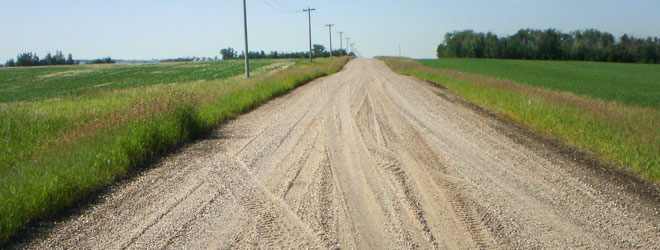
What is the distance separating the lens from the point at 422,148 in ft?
30.6

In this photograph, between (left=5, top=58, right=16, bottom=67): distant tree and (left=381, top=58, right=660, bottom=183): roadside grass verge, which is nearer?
(left=381, top=58, right=660, bottom=183): roadside grass verge

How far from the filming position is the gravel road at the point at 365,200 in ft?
16.1

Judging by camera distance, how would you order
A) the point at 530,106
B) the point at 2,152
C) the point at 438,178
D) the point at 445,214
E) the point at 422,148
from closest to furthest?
1. the point at 445,214
2. the point at 438,178
3. the point at 2,152
4. the point at 422,148
5. the point at 530,106

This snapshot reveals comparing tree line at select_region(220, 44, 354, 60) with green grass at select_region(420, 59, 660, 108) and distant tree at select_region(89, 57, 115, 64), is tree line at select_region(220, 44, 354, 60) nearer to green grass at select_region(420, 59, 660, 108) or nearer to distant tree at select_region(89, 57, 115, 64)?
distant tree at select_region(89, 57, 115, 64)

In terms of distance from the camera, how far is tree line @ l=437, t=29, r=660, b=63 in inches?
3223

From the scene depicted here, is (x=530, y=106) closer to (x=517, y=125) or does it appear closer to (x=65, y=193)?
(x=517, y=125)

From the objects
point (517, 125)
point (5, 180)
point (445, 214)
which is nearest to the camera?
point (445, 214)

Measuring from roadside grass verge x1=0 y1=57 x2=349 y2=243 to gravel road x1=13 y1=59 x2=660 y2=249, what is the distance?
357mm

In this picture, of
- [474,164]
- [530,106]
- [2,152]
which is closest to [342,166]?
[474,164]

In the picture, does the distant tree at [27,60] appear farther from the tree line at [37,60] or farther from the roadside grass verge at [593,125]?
the roadside grass verge at [593,125]

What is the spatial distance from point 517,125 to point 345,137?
17.1 feet

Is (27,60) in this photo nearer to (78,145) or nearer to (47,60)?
(47,60)

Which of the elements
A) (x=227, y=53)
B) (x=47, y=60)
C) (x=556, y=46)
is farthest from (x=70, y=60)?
(x=556, y=46)

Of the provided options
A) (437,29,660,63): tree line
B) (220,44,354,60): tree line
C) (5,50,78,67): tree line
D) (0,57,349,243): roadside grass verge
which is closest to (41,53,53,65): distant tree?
(5,50,78,67): tree line
